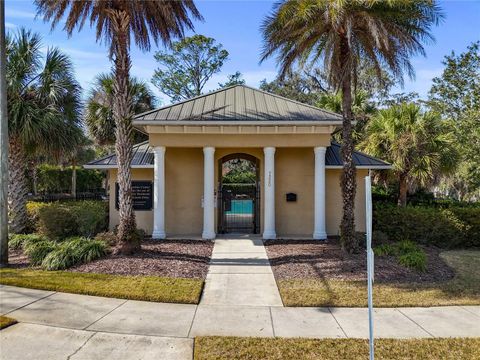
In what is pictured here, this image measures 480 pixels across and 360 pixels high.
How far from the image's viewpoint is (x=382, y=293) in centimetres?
755

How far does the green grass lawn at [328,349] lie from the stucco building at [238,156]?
8.00 meters

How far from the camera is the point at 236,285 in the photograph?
26.9 feet

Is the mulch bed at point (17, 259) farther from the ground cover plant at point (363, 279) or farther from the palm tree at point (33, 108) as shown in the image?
the ground cover plant at point (363, 279)

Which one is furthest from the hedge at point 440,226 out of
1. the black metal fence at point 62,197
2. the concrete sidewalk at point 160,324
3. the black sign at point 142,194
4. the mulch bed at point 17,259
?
the black metal fence at point 62,197

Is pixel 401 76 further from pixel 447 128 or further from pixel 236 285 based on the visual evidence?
pixel 236 285

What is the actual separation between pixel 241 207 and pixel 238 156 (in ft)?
8.03

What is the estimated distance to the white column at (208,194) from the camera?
520 inches

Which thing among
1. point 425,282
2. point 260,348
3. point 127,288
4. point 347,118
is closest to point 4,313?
point 127,288

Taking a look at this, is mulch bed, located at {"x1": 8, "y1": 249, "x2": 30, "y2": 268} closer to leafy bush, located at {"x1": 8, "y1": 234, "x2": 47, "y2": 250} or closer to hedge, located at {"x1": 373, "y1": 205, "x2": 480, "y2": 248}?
leafy bush, located at {"x1": 8, "y1": 234, "x2": 47, "y2": 250}

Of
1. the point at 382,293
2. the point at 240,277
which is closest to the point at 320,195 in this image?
the point at 240,277

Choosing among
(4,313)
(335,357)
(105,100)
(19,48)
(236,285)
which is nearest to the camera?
(335,357)

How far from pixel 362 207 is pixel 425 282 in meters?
6.49

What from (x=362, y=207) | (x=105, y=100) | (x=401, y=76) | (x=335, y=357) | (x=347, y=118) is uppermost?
(x=105, y=100)

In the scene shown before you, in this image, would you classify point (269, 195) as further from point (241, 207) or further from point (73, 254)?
point (73, 254)
